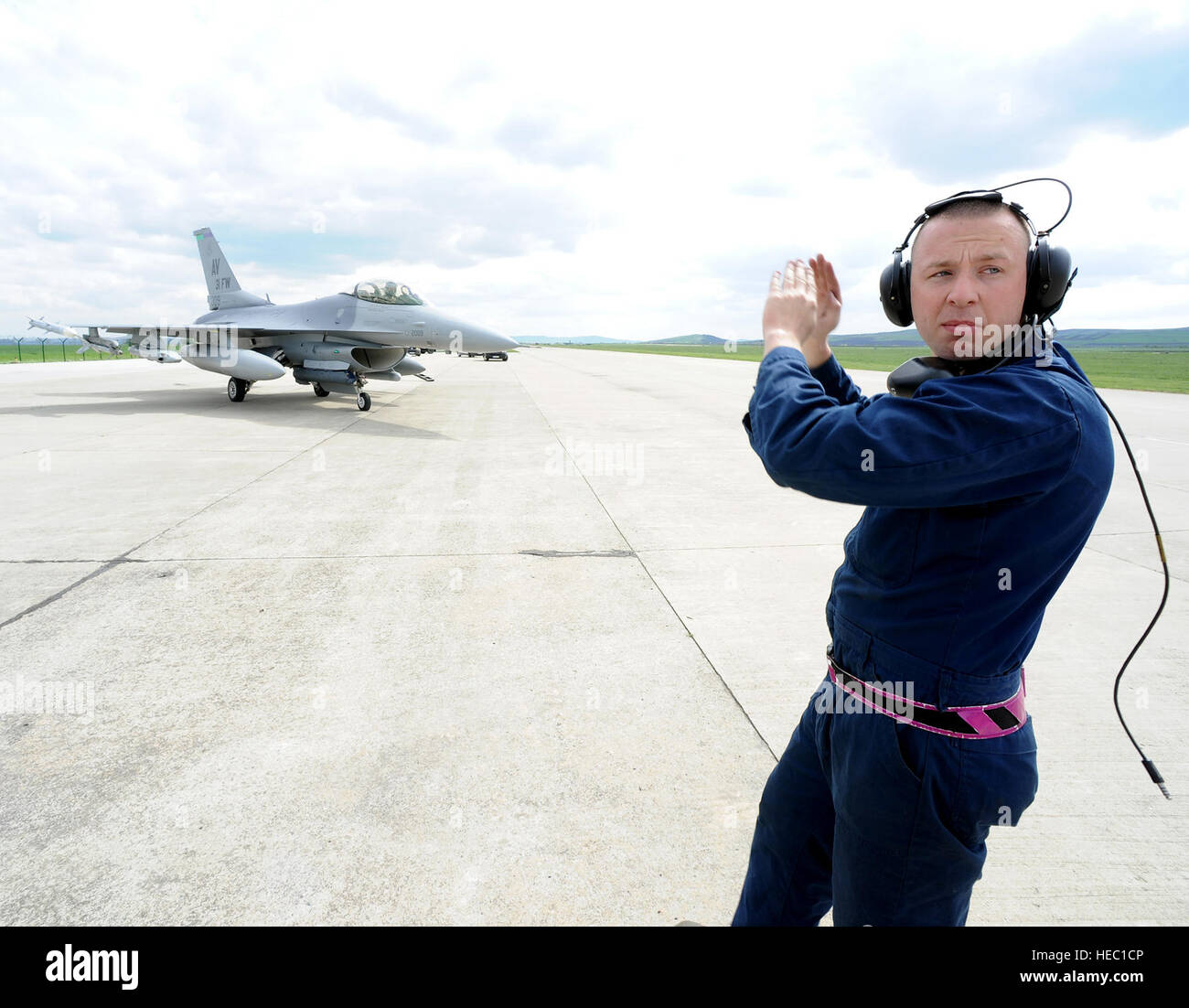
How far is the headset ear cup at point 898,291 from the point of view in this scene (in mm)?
1812

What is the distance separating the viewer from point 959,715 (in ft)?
4.47

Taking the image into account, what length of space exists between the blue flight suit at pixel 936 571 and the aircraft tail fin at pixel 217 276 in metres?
23.0

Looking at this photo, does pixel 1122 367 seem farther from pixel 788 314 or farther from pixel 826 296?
pixel 788 314

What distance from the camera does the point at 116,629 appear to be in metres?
4.32

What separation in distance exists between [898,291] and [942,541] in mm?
819

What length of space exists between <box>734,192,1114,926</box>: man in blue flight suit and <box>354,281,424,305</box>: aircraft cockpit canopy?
Result: 586 inches

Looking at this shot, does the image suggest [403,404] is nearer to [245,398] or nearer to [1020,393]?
[245,398]

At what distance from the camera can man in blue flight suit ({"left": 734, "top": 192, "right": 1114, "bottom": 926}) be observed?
122 centimetres

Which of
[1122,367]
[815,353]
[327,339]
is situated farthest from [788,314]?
[1122,367]

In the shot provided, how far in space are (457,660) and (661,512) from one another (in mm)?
3722

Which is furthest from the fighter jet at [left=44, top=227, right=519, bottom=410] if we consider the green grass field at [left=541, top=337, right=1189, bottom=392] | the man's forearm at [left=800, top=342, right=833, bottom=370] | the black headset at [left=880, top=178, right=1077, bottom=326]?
the black headset at [left=880, top=178, right=1077, bottom=326]

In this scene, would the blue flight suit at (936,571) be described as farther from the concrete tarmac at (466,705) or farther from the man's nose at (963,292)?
the concrete tarmac at (466,705)

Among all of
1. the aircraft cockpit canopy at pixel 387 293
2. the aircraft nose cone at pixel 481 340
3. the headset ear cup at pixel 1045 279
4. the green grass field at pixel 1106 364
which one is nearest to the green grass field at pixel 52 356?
the green grass field at pixel 1106 364
